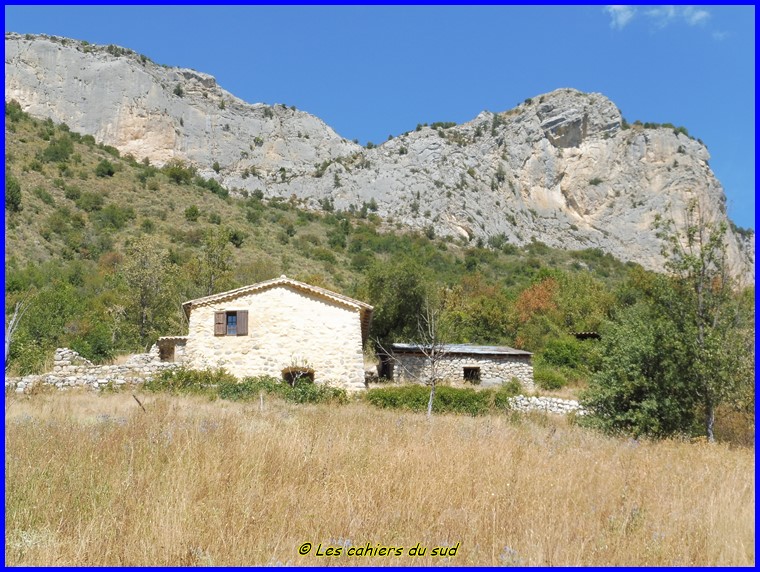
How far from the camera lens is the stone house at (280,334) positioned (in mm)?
20562

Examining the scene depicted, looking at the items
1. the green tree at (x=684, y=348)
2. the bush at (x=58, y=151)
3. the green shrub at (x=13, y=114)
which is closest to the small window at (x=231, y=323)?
the green tree at (x=684, y=348)

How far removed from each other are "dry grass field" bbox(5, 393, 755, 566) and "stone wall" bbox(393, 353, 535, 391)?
18524 millimetres

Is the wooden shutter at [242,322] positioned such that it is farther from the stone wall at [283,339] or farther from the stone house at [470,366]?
the stone house at [470,366]

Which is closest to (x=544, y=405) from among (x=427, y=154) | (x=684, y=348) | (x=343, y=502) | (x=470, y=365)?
(x=470, y=365)

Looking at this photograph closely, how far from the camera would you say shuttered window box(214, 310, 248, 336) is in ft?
68.3

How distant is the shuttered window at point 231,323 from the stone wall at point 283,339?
6.2 inches

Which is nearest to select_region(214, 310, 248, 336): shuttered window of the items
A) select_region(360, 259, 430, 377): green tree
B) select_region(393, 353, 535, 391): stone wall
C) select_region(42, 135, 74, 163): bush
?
select_region(393, 353, 535, 391): stone wall

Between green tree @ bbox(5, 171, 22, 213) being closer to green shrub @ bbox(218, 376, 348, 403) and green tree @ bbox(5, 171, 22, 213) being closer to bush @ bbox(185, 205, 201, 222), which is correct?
bush @ bbox(185, 205, 201, 222)

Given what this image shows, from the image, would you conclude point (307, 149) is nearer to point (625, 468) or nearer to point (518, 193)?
point (518, 193)

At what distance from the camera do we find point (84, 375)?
60.8 feet

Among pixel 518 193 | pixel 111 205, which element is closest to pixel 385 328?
pixel 111 205

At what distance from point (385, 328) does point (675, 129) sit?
257 ft

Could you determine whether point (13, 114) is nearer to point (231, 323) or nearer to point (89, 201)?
point (89, 201)

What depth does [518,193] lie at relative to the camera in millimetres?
82500
